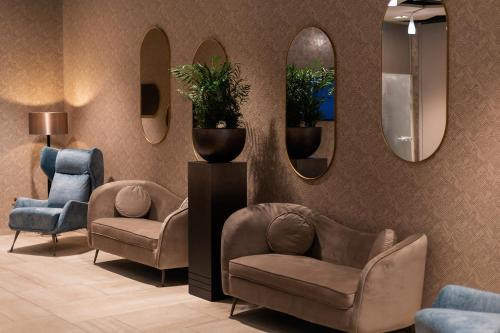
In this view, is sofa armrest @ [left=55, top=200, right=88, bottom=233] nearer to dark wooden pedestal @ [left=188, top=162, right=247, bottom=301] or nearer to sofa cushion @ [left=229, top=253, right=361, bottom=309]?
dark wooden pedestal @ [left=188, top=162, right=247, bottom=301]

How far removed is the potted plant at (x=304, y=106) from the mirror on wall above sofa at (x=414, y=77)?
1.77 ft

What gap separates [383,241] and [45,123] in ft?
15.3

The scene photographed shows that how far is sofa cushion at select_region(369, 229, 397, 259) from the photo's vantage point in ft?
14.3

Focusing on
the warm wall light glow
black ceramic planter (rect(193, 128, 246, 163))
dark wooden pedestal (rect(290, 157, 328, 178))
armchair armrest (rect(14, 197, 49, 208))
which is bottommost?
armchair armrest (rect(14, 197, 49, 208))

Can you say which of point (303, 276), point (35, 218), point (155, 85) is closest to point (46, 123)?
point (35, 218)

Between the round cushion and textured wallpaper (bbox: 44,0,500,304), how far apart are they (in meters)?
0.31

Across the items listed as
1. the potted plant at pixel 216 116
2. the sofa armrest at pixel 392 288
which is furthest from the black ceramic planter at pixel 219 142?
the sofa armrest at pixel 392 288

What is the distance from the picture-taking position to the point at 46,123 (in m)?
7.85

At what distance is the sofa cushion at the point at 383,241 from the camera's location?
4.35m

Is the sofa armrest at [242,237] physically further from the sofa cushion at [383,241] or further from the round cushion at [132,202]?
the round cushion at [132,202]

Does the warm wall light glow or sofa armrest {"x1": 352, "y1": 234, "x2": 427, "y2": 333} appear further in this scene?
the warm wall light glow

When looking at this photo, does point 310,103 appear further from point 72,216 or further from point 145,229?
point 72,216

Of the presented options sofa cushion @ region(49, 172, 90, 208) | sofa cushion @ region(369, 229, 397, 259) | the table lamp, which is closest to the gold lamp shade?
the table lamp

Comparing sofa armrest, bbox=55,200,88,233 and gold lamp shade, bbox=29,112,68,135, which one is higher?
gold lamp shade, bbox=29,112,68,135
